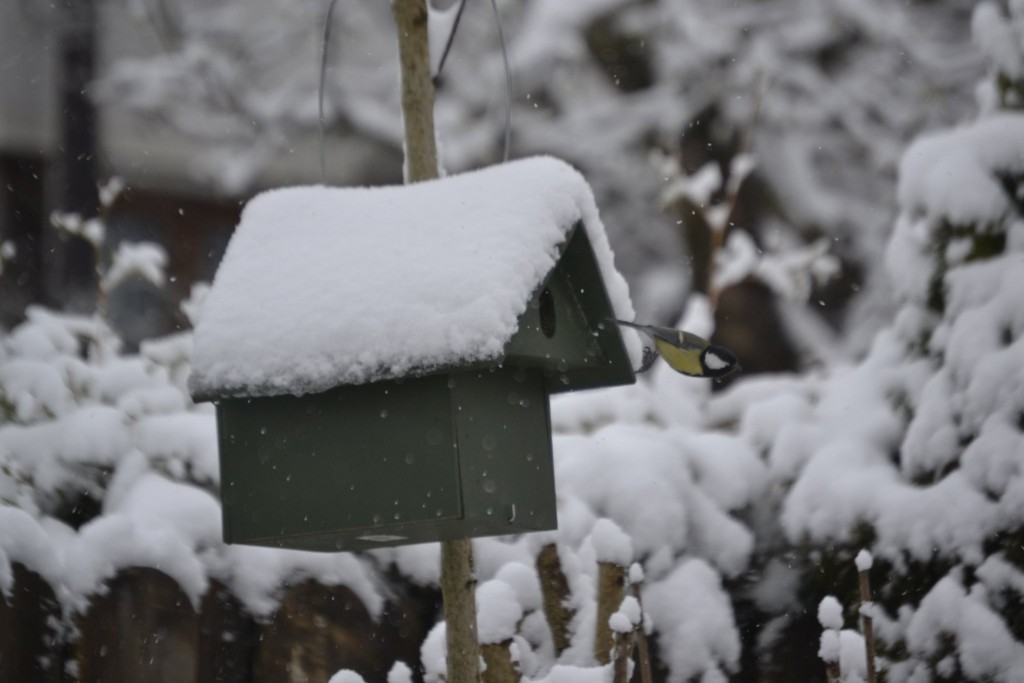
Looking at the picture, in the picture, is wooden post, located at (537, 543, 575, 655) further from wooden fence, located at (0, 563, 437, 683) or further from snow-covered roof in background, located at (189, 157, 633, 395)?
snow-covered roof in background, located at (189, 157, 633, 395)

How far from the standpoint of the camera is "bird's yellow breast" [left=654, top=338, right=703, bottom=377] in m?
2.11

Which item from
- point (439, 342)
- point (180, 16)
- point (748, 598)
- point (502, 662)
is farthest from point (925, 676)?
point (180, 16)

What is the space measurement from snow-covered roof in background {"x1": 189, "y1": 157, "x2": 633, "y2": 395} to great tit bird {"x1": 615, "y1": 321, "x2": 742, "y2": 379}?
255 millimetres

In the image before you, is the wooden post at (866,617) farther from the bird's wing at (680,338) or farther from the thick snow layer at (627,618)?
the bird's wing at (680,338)

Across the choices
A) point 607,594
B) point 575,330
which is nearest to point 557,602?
point 607,594

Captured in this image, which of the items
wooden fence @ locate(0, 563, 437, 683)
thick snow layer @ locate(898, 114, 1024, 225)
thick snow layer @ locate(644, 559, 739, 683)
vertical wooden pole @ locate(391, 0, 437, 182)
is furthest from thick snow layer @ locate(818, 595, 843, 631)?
thick snow layer @ locate(898, 114, 1024, 225)

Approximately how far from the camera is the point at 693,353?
6.92ft

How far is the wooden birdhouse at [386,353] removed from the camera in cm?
190

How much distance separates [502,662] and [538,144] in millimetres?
5104

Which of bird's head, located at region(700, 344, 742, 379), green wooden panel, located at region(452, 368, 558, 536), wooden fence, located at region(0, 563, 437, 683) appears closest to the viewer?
green wooden panel, located at region(452, 368, 558, 536)

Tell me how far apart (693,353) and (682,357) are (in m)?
0.03

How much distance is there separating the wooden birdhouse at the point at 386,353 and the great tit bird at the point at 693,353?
215mm

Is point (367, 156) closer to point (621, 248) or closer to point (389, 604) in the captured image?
point (621, 248)

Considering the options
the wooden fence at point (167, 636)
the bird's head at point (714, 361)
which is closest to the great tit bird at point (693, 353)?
the bird's head at point (714, 361)
